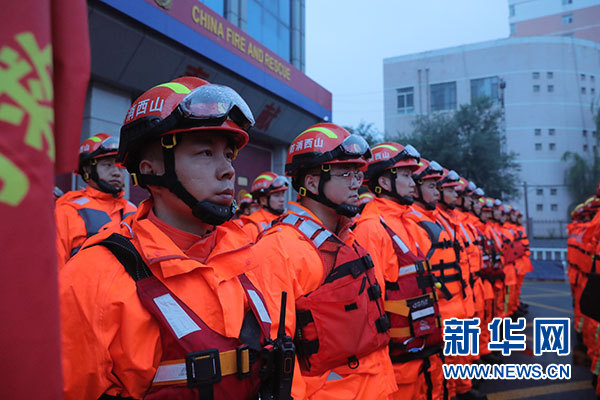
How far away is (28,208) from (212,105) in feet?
4.27

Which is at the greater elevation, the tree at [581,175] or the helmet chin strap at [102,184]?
the tree at [581,175]

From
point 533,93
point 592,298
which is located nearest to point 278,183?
point 592,298

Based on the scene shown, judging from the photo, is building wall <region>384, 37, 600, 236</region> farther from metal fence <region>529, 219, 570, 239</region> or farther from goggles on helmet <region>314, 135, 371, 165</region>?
goggles on helmet <region>314, 135, 371, 165</region>

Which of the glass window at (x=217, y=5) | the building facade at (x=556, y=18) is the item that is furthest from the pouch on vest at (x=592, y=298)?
the building facade at (x=556, y=18)

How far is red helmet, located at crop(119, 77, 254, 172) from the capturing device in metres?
1.86

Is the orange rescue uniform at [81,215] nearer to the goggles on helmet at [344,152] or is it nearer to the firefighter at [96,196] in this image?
the firefighter at [96,196]

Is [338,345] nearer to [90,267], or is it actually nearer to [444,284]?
[90,267]

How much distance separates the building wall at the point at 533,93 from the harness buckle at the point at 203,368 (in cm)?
4544

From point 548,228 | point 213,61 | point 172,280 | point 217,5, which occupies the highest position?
point 217,5

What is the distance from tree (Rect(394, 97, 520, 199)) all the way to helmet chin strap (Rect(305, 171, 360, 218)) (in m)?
25.5

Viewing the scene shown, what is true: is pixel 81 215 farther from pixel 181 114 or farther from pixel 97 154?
pixel 181 114

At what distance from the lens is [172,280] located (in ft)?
5.49

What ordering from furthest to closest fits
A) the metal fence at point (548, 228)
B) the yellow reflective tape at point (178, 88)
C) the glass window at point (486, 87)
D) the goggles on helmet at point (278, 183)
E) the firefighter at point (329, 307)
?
the glass window at point (486, 87)
the metal fence at point (548, 228)
the goggles on helmet at point (278, 183)
the firefighter at point (329, 307)
the yellow reflective tape at point (178, 88)

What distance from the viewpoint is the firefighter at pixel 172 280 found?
1500 millimetres
